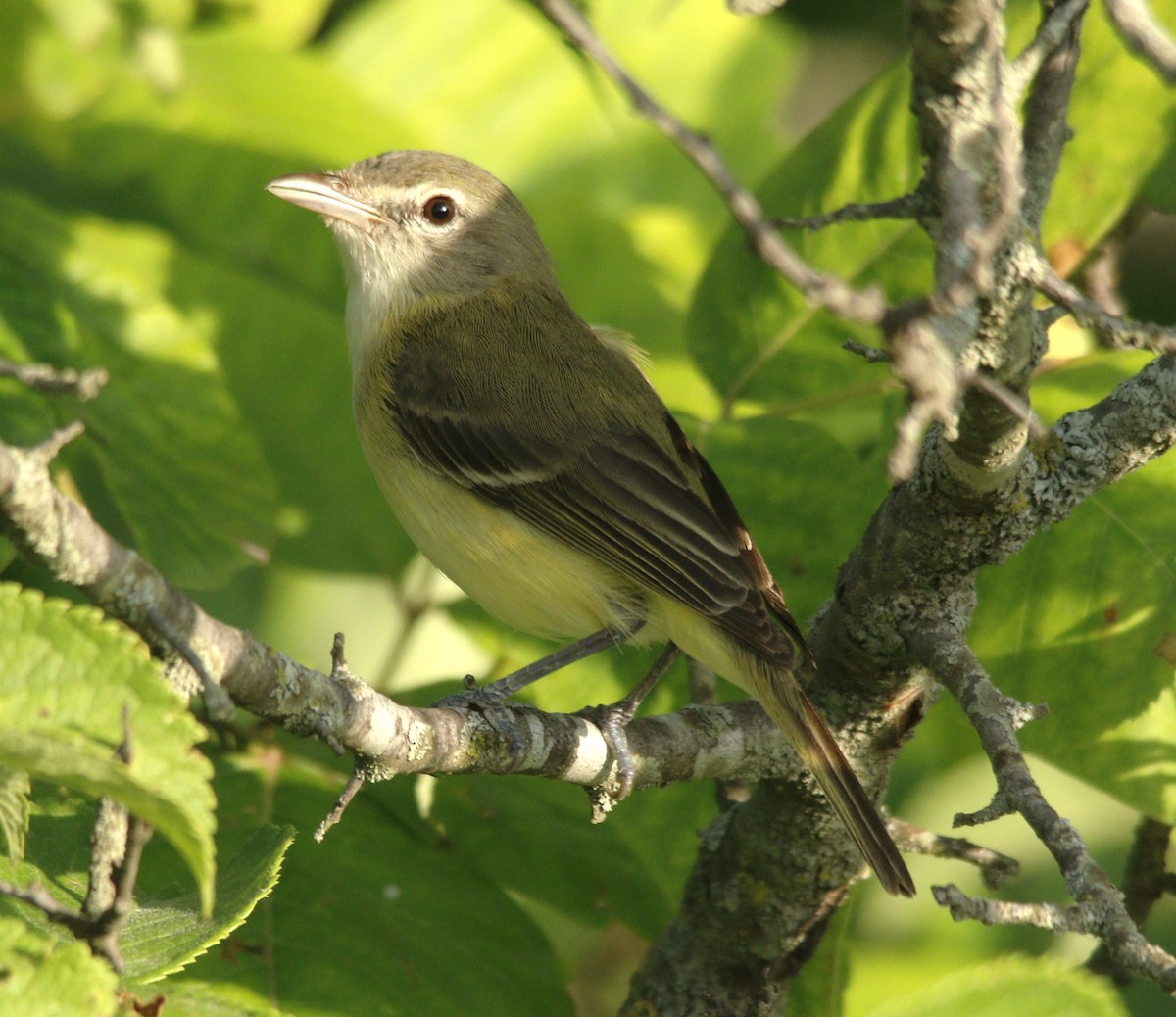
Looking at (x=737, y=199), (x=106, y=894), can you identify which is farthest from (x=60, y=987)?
(x=737, y=199)

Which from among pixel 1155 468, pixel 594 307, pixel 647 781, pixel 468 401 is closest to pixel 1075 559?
pixel 1155 468

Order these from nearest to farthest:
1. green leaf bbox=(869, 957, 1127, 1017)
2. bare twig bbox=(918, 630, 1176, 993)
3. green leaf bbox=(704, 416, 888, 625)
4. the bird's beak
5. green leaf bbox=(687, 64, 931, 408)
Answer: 1. bare twig bbox=(918, 630, 1176, 993)
2. green leaf bbox=(869, 957, 1127, 1017)
3. green leaf bbox=(704, 416, 888, 625)
4. green leaf bbox=(687, 64, 931, 408)
5. the bird's beak

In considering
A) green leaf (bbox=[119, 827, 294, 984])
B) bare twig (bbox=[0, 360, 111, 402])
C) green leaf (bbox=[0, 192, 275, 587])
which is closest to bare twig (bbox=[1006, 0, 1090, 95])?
bare twig (bbox=[0, 360, 111, 402])

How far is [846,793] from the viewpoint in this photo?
2777 mm

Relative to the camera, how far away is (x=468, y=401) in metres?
3.94

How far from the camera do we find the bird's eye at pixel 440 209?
4.44 metres

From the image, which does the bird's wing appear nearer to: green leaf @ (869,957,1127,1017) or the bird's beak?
the bird's beak

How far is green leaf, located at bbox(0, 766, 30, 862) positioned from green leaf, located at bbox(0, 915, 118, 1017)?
27 cm

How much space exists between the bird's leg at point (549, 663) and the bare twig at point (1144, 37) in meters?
2.05

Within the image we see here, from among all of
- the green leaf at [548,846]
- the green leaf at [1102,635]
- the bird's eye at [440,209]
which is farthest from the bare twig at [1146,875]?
the bird's eye at [440,209]

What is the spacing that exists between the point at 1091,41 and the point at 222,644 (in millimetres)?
2865

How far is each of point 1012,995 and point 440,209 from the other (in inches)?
118

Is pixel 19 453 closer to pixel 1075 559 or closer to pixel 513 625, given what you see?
pixel 513 625

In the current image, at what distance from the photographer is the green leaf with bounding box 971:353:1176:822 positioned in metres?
2.84
